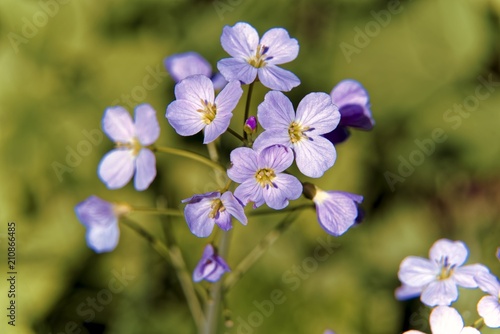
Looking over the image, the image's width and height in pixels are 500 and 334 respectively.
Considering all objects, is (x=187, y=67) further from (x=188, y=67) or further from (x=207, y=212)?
(x=207, y=212)

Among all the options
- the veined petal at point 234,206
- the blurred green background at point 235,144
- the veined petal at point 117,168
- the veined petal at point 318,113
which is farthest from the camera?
the blurred green background at point 235,144

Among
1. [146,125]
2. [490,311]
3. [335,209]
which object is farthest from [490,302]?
[146,125]

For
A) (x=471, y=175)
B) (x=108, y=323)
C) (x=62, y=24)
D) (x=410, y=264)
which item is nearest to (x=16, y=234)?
(x=108, y=323)

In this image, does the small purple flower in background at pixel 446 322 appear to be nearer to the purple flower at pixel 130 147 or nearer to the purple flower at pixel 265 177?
the purple flower at pixel 265 177

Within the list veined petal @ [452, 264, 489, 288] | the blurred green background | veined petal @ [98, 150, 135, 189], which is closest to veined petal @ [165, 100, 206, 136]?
veined petal @ [98, 150, 135, 189]

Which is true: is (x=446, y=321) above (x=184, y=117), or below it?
below

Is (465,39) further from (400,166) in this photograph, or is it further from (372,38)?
(400,166)

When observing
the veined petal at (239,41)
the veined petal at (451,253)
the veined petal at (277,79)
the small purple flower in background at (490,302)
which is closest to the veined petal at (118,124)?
the veined petal at (239,41)
